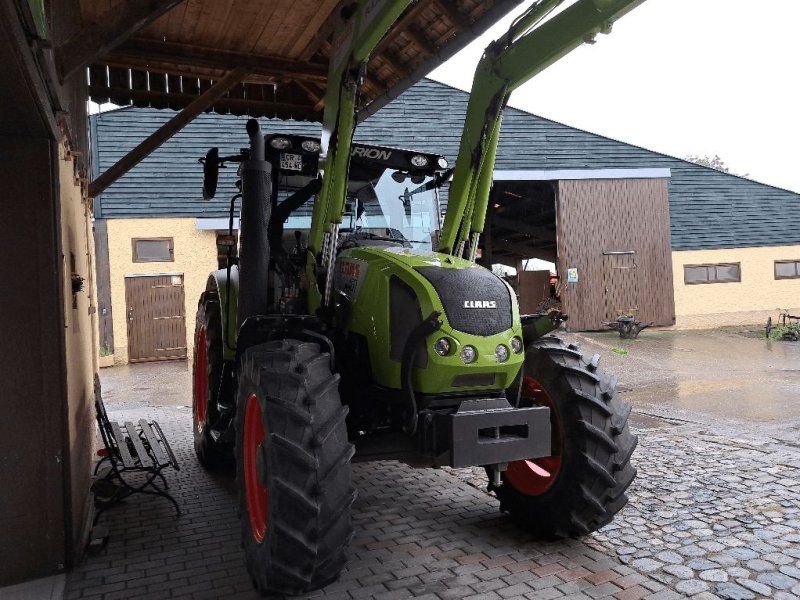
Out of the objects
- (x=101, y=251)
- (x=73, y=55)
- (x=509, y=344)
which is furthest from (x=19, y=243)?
(x=101, y=251)

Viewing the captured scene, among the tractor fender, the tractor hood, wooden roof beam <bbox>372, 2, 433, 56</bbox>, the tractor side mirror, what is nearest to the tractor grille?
the tractor hood

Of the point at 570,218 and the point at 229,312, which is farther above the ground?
the point at 570,218

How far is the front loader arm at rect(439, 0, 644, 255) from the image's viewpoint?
320 centimetres

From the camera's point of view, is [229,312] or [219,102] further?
[219,102]

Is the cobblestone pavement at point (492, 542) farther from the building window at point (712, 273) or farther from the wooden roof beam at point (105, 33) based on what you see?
the building window at point (712, 273)

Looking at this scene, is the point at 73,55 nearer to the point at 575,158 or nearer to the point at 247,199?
the point at 247,199

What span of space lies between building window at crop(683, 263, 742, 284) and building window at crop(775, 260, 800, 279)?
1.34m

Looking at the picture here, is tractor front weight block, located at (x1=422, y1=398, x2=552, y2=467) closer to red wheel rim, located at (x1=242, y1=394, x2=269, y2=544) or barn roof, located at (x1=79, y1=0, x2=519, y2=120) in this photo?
red wheel rim, located at (x1=242, y1=394, x2=269, y2=544)

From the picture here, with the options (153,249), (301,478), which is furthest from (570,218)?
(301,478)

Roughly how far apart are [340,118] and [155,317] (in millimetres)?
11697

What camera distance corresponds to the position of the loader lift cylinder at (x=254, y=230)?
4023 millimetres

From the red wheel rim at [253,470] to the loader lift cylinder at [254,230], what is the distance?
780mm

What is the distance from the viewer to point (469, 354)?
3.34m

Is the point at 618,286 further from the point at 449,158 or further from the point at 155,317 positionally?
the point at 155,317
